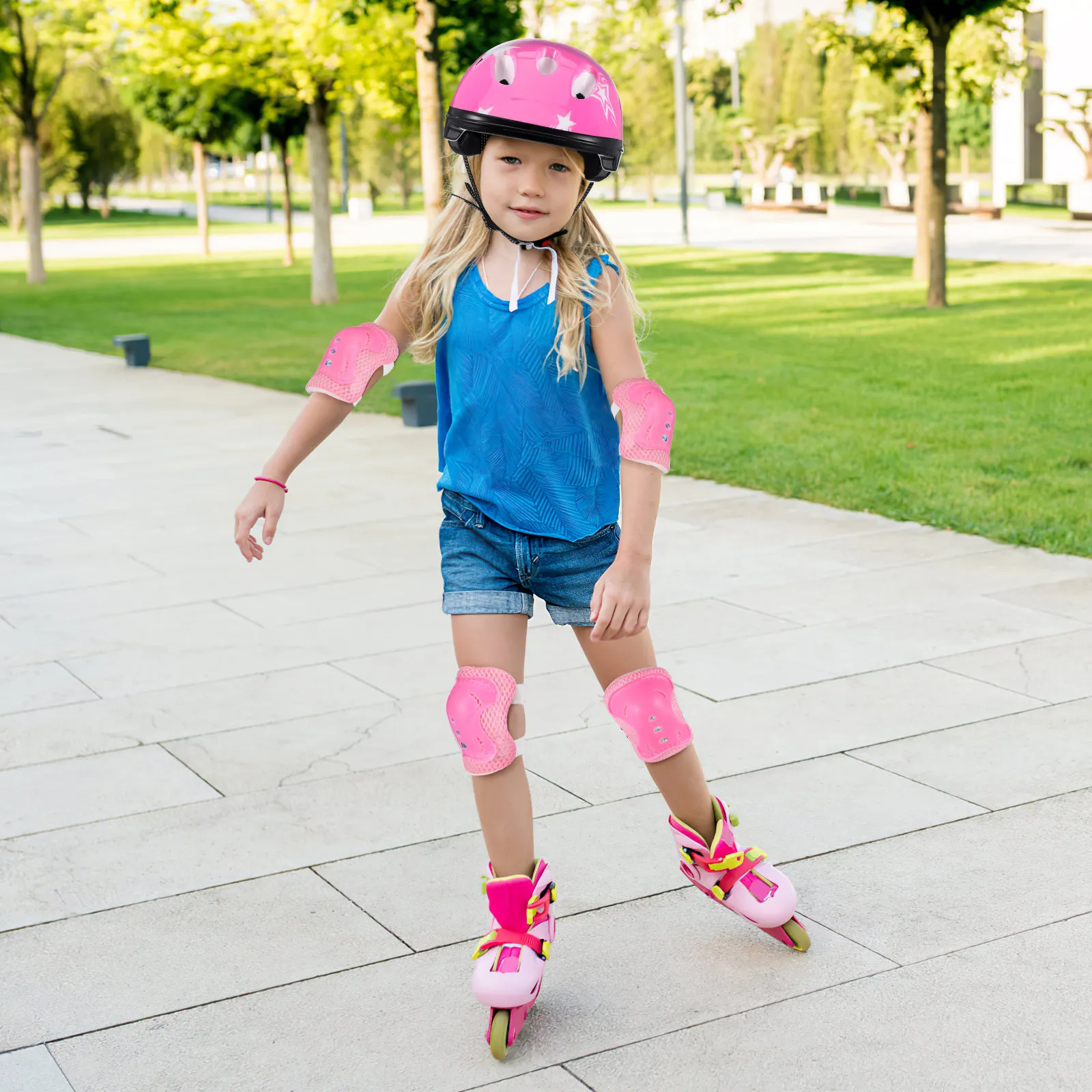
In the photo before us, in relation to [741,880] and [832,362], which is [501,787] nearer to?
[741,880]

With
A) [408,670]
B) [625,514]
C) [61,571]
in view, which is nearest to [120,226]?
[61,571]

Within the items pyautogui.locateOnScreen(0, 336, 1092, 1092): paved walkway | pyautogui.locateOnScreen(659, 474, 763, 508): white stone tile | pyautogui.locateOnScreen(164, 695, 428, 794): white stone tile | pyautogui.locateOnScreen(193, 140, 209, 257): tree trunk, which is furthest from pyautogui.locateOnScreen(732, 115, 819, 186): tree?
pyautogui.locateOnScreen(164, 695, 428, 794): white stone tile

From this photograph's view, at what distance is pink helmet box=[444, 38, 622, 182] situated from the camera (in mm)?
2805

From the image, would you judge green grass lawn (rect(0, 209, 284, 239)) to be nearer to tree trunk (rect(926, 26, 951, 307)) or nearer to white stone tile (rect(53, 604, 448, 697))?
tree trunk (rect(926, 26, 951, 307))

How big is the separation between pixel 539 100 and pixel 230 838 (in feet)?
6.78

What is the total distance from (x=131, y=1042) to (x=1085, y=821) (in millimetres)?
2320

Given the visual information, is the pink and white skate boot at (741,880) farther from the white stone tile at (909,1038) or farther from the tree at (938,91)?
the tree at (938,91)

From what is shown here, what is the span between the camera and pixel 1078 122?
137ft


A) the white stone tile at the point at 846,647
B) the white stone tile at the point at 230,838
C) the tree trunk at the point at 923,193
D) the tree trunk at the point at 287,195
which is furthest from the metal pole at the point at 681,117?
the white stone tile at the point at 230,838

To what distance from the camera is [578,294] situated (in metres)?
2.87

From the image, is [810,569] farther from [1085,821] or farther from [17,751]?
[17,751]

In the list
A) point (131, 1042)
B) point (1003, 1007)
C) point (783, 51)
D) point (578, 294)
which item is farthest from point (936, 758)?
point (783, 51)

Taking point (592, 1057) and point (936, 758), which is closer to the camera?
point (592, 1057)

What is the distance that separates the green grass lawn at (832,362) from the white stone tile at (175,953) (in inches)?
57.2
